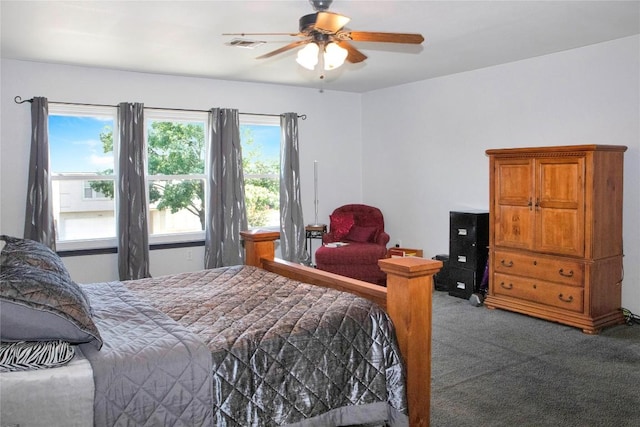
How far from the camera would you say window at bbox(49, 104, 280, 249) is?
573cm

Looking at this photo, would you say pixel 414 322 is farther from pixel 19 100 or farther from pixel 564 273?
pixel 19 100

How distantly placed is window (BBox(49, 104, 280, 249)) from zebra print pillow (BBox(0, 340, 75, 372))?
4.15 m

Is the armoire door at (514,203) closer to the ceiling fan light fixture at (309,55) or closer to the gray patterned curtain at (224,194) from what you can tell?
the ceiling fan light fixture at (309,55)

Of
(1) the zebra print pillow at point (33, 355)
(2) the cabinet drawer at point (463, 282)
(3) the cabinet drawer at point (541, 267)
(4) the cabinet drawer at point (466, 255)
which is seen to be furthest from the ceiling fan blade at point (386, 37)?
(2) the cabinet drawer at point (463, 282)

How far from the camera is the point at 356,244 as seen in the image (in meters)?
6.45

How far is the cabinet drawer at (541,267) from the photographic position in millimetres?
4500

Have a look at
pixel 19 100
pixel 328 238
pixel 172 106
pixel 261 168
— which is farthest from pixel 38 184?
pixel 328 238

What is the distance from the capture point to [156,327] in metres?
2.26

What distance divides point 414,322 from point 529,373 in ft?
4.94

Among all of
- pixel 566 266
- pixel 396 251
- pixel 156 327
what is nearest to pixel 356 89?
pixel 396 251

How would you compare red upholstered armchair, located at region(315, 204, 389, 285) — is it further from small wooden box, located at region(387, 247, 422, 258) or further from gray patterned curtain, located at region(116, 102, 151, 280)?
gray patterned curtain, located at region(116, 102, 151, 280)

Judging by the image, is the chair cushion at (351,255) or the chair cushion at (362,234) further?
the chair cushion at (362,234)

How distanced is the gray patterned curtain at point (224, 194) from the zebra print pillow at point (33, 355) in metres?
4.40

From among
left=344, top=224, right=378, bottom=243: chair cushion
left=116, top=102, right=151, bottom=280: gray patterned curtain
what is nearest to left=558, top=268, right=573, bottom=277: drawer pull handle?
left=344, top=224, right=378, bottom=243: chair cushion
